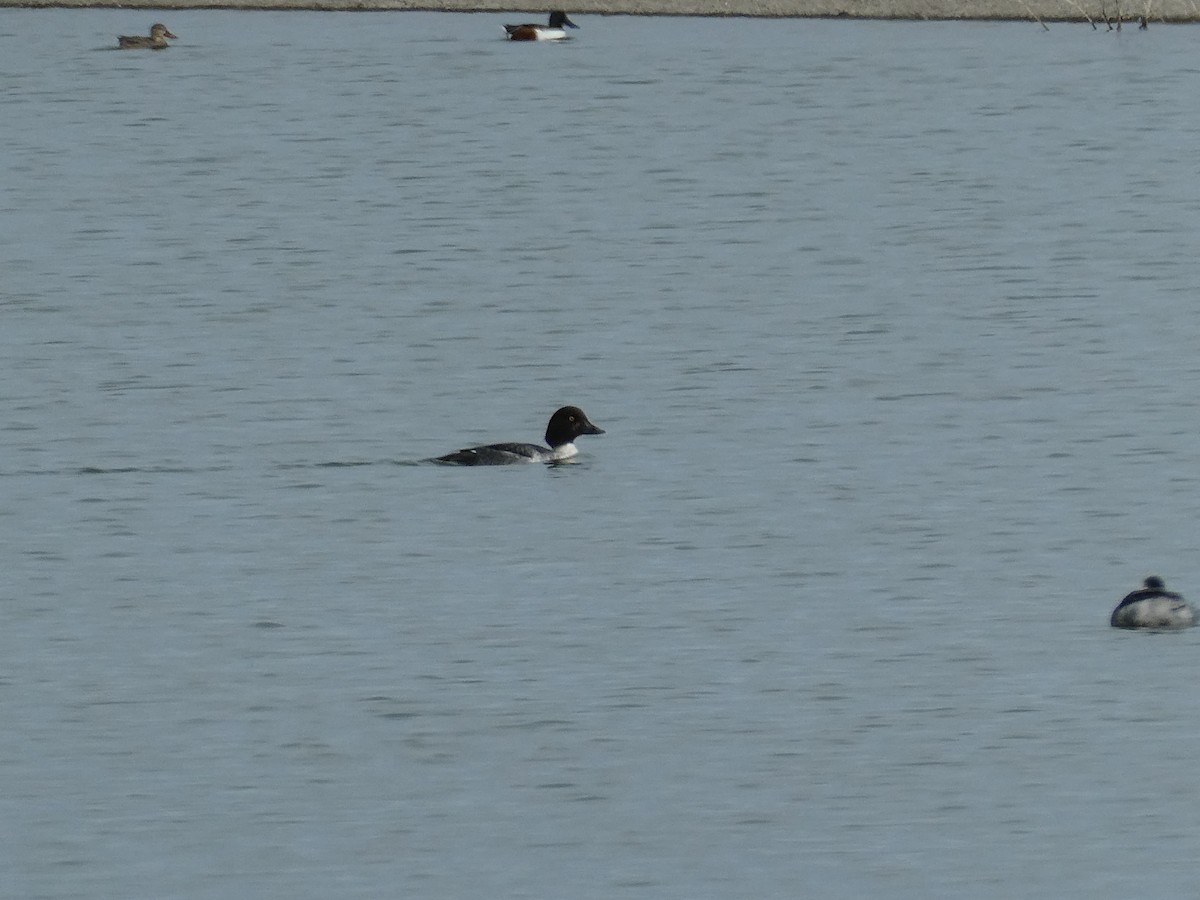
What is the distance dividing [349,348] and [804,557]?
8415 mm

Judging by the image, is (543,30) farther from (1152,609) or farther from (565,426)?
(1152,609)

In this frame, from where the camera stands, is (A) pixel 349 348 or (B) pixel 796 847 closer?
(B) pixel 796 847

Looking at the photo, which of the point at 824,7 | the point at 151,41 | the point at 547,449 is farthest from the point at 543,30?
the point at 547,449

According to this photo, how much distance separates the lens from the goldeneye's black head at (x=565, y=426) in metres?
19.8

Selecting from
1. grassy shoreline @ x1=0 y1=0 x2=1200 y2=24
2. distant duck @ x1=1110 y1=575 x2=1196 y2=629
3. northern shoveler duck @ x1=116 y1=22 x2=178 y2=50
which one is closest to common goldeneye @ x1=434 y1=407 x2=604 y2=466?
distant duck @ x1=1110 y1=575 x2=1196 y2=629

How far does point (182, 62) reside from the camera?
161ft

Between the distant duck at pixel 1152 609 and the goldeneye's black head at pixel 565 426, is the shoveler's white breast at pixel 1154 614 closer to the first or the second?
the distant duck at pixel 1152 609

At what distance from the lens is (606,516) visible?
17938 millimetres

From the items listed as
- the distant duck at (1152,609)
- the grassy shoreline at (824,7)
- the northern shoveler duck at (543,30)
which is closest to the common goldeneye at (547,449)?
the distant duck at (1152,609)

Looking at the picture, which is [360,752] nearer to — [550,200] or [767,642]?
[767,642]

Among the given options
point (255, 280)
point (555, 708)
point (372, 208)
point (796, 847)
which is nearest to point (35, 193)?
point (372, 208)

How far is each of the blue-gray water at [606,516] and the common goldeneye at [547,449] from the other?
0.15 m

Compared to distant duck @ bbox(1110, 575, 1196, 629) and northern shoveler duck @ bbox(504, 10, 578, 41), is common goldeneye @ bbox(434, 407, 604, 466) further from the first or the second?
northern shoveler duck @ bbox(504, 10, 578, 41)

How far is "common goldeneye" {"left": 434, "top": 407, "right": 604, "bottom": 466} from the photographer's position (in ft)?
63.0
